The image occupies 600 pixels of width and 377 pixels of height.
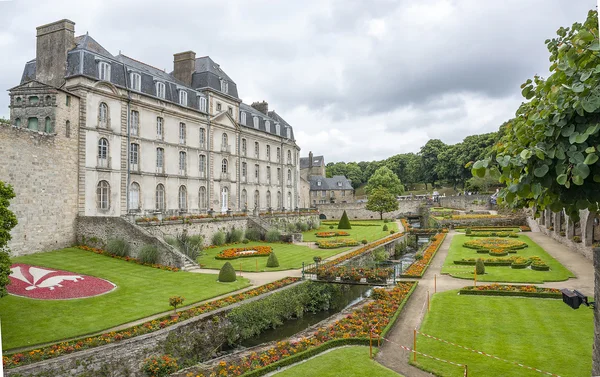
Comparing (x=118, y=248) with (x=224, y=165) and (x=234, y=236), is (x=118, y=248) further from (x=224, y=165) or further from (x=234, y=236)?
(x=224, y=165)

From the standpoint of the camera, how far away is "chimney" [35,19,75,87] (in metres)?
26.6

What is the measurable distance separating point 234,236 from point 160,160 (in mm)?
8941

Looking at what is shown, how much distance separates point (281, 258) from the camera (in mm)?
27875

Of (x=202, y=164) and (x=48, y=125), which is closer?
(x=48, y=125)

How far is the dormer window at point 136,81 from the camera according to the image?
2981 cm

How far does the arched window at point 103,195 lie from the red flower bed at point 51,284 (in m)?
7.89

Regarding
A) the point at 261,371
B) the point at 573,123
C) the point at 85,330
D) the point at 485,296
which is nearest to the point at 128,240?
the point at 85,330

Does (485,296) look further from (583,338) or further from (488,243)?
(488,243)

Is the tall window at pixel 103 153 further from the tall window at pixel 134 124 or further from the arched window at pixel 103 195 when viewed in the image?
the tall window at pixel 134 124

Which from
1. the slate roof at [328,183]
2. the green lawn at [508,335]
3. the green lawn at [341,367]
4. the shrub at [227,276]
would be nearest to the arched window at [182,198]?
the shrub at [227,276]

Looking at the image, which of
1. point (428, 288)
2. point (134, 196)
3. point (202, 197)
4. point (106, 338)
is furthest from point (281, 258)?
point (106, 338)

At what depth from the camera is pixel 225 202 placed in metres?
39.9

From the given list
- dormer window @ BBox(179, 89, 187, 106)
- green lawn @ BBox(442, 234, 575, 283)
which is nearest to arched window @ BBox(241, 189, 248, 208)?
dormer window @ BBox(179, 89, 187, 106)

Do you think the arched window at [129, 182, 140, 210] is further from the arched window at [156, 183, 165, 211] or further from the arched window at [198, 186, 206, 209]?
the arched window at [198, 186, 206, 209]
